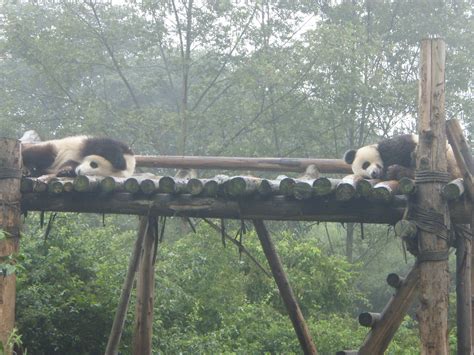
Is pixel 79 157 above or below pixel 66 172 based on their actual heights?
above

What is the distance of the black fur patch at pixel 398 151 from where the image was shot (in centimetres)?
711

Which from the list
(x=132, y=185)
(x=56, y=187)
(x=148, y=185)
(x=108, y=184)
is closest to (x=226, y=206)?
(x=148, y=185)

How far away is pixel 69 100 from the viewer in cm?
1747

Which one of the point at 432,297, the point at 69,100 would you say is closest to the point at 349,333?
the point at 432,297

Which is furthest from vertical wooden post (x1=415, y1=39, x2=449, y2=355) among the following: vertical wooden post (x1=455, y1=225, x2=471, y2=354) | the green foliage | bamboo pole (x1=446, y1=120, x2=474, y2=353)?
the green foliage

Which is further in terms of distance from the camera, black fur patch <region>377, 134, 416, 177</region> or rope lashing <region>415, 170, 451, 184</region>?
black fur patch <region>377, 134, 416, 177</region>

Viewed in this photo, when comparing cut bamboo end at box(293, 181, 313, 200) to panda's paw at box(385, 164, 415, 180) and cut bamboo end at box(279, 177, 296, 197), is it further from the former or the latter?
panda's paw at box(385, 164, 415, 180)

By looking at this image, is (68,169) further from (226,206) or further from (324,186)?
(324,186)

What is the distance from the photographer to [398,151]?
7.20 meters

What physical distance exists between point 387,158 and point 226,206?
6.27 ft

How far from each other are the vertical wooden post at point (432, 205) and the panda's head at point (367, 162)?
4.45 feet

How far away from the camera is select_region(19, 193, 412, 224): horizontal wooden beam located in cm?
585

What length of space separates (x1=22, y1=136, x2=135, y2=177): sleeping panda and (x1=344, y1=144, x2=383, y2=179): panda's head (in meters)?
2.05

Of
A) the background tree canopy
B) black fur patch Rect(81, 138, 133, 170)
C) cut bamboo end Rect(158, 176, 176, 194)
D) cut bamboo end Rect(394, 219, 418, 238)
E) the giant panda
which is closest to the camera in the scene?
cut bamboo end Rect(394, 219, 418, 238)
